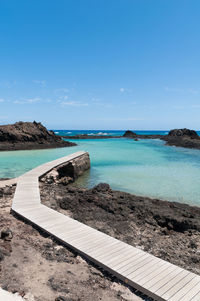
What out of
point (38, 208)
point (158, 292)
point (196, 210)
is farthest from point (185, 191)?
point (158, 292)

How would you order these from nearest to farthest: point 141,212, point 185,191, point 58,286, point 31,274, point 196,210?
1. point 58,286
2. point 31,274
3. point 141,212
4. point 196,210
5. point 185,191

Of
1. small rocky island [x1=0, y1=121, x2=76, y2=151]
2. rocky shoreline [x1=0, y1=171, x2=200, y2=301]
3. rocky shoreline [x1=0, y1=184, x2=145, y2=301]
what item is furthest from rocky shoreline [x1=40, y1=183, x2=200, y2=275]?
small rocky island [x1=0, y1=121, x2=76, y2=151]

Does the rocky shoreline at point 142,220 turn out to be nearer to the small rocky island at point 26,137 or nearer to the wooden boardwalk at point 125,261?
the wooden boardwalk at point 125,261

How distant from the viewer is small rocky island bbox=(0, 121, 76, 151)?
103ft

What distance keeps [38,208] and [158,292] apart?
163 inches

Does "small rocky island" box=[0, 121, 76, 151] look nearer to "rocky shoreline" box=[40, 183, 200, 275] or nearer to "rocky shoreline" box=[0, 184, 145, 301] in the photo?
"rocky shoreline" box=[40, 183, 200, 275]

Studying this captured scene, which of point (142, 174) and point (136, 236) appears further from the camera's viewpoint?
point (142, 174)

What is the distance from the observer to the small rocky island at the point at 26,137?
103 ft

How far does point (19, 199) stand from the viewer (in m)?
7.06

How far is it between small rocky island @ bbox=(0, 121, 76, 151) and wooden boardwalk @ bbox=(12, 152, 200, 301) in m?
25.5

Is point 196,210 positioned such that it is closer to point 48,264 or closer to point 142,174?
point 48,264

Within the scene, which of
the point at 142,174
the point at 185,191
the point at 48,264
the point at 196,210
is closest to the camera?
the point at 48,264

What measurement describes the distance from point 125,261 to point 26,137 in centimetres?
3271

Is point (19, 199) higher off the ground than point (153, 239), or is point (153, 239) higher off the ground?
point (19, 199)
